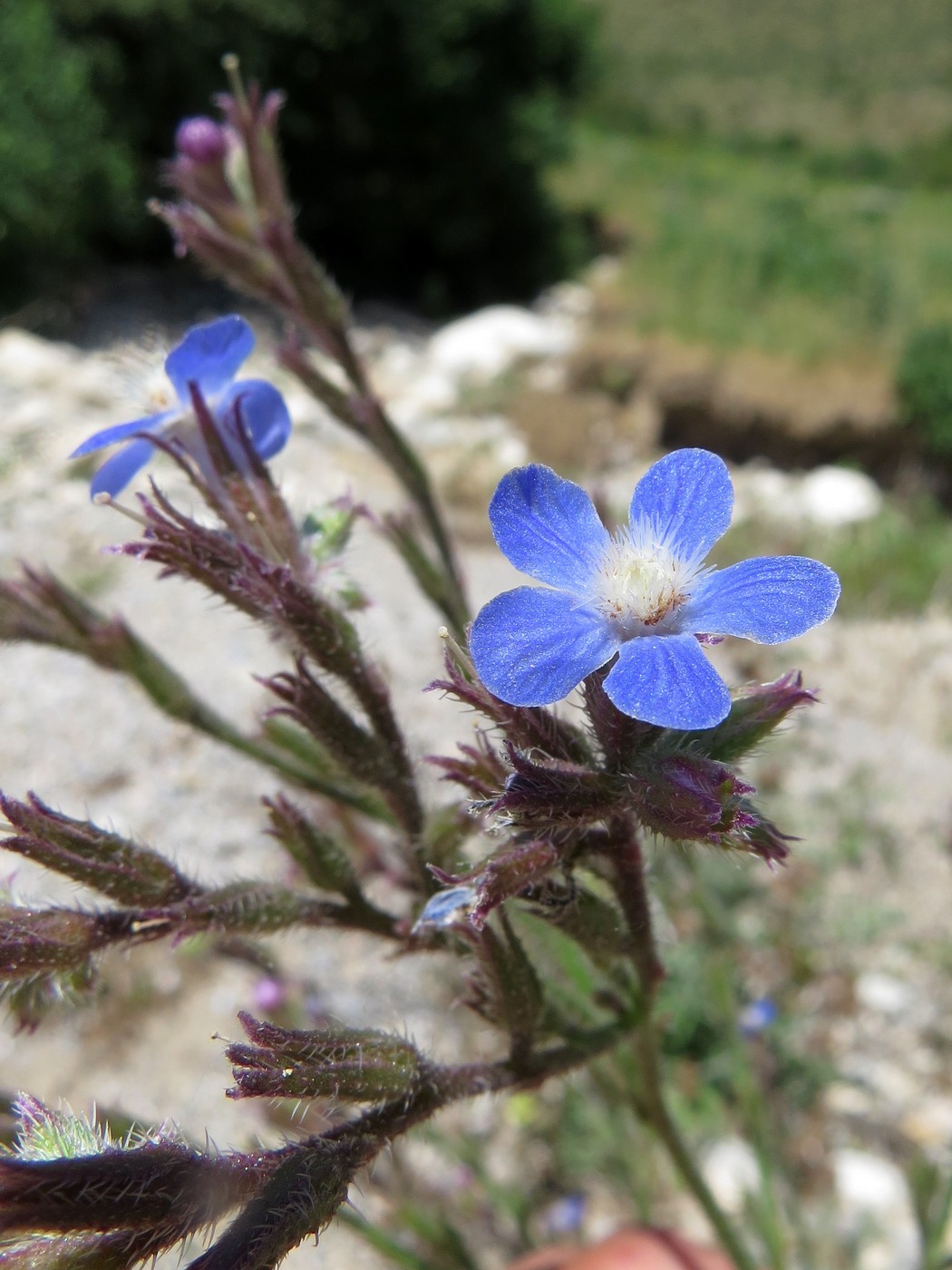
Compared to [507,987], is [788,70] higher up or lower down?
higher up

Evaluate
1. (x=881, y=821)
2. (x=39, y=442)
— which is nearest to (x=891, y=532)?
(x=881, y=821)

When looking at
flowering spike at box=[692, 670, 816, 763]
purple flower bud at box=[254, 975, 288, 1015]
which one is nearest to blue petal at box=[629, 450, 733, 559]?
flowering spike at box=[692, 670, 816, 763]

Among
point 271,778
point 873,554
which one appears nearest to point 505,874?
point 271,778

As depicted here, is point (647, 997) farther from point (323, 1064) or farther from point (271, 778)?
point (271, 778)

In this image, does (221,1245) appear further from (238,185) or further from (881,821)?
(881,821)

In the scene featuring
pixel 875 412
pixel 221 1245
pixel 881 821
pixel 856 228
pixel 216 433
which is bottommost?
pixel 221 1245

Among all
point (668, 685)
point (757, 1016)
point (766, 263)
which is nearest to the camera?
point (668, 685)
